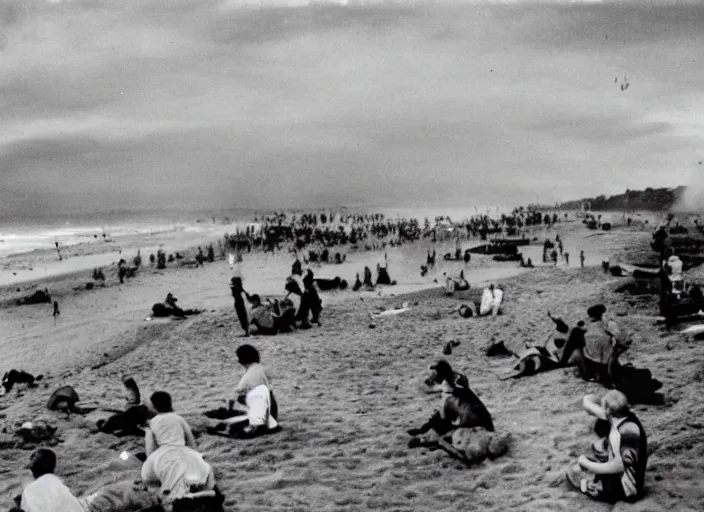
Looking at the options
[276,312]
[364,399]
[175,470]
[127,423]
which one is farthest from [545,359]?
[276,312]

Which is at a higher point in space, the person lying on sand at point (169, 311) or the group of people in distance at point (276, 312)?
the group of people in distance at point (276, 312)

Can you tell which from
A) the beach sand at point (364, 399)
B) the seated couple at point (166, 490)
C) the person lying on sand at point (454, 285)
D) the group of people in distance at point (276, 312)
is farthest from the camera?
the person lying on sand at point (454, 285)

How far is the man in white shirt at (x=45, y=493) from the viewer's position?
4.52 m

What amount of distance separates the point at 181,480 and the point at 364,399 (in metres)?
4.09

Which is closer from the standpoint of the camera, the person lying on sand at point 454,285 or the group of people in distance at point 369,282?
the person lying on sand at point 454,285

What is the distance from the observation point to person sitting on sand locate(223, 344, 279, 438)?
7137 millimetres

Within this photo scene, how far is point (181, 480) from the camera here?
518 cm

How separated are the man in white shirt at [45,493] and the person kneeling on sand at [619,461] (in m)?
4.02

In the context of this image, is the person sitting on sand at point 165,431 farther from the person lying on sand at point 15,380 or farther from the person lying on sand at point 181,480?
the person lying on sand at point 15,380

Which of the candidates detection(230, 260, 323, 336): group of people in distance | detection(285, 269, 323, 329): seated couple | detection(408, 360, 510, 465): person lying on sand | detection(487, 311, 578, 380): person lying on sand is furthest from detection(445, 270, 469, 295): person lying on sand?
detection(408, 360, 510, 465): person lying on sand

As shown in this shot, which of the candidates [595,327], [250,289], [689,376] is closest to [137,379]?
[595,327]

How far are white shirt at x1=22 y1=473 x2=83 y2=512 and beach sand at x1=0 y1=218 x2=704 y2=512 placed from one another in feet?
4.82

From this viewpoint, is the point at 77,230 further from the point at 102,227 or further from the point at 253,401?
the point at 253,401

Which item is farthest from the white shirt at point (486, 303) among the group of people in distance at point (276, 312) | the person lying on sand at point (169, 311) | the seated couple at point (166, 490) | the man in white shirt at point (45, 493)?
the man in white shirt at point (45, 493)
